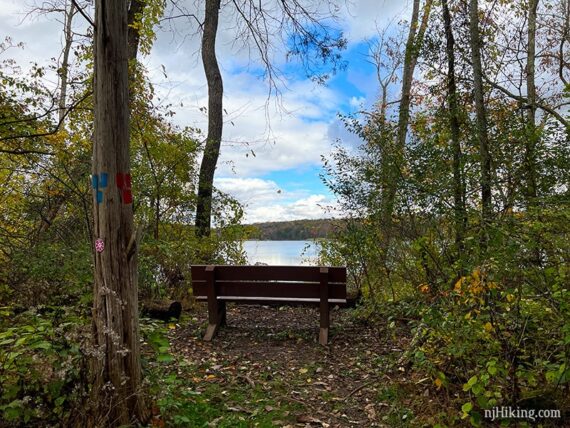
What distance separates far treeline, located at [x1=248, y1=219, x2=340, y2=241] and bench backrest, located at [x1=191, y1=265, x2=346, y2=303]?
1.79 m

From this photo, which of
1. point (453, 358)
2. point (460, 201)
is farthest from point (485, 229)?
point (460, 201)

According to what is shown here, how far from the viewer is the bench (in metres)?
5.03

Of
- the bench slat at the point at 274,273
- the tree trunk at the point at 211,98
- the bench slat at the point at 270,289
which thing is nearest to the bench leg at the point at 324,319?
the bench slat at the point at 270,289

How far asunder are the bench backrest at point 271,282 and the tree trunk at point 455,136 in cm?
142

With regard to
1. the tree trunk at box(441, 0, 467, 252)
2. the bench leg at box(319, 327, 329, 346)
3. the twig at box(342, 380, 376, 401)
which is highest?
the tree trunk at box(441, 0, 467, 252)

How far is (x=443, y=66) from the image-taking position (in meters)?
6.65

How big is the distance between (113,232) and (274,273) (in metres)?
2.86

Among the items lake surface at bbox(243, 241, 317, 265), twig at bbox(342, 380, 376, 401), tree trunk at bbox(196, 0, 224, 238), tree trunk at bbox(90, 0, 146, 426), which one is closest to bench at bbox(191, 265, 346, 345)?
twig at bbox(342, 380, 376, 401)

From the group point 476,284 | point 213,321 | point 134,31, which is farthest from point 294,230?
point 476,284

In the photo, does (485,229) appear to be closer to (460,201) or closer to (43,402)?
(460,201)

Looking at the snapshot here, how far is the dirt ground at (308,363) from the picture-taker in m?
3.29

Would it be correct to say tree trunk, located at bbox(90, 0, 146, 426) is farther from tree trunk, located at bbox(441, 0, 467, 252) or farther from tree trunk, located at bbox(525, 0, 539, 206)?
tree trunk, located at bbox(525, 0, 539, 206)

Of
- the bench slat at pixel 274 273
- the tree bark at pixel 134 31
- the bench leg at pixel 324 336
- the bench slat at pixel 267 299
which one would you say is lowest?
the bench leg at pixel 324 336

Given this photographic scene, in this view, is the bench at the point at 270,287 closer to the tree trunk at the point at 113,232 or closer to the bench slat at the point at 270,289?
the bench slat at the point at 270,289
